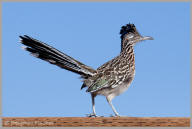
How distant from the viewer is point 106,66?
5918 millimetres

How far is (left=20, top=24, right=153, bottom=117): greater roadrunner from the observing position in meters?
5.37

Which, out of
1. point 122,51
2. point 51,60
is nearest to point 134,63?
point 122,51

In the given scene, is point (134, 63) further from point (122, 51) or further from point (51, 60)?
point (51, 60)

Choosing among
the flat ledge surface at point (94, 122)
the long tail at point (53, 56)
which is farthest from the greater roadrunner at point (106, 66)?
the flat ledge surface at point (94, 122)

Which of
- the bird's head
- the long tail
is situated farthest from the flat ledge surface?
the bird's head

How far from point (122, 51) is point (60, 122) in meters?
2.16

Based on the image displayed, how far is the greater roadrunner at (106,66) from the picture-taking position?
5.37m

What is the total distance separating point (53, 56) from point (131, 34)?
154cm

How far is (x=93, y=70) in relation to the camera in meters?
5.79

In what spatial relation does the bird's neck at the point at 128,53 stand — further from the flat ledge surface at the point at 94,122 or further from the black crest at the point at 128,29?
the flat ledge surface at the point at 94,122

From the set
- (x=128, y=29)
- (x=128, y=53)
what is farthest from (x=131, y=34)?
(x=128, y=53)

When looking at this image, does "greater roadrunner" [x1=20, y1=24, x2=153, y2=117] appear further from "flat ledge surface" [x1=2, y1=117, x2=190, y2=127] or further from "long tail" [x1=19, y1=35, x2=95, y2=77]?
"flat ledge surface" [x1=2, y1=117, x2=190, y2=127]

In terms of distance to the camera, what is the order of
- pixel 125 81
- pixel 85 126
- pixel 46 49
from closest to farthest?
pixel 85 126, pixel 46 49, pixel 125 81

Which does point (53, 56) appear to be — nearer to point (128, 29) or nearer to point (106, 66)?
point (106, 66)
